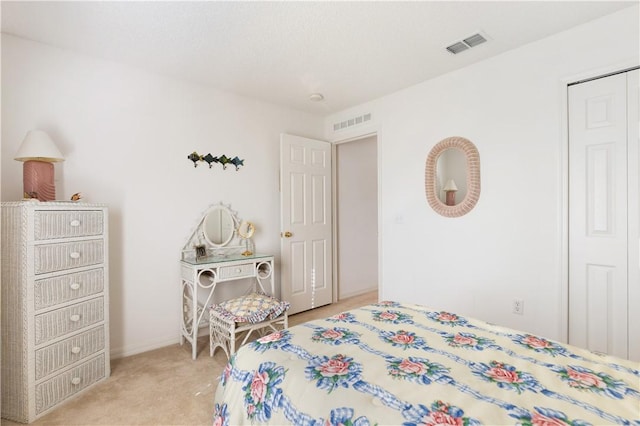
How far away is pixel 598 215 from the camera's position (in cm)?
217

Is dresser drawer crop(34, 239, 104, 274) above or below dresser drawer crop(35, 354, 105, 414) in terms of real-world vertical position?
above

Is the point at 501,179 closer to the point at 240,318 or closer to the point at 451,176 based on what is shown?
the point at 451,176

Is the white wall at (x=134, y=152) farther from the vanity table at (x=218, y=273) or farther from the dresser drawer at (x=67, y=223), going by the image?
the dresser drawer at (x=67, y=223)

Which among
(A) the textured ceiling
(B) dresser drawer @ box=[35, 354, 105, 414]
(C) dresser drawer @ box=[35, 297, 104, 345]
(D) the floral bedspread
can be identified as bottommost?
(B) dresser drawer @ box=[35, 354, 105, 414]

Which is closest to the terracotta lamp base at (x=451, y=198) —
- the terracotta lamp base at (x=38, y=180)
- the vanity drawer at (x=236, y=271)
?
the vanity drawer at (x=236, y=271)

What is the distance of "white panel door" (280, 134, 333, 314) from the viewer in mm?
3627

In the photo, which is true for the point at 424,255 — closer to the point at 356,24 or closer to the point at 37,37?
the point at 356,24

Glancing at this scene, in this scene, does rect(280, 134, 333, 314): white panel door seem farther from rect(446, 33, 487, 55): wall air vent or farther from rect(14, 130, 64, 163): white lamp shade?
rect(14, 130, 64, 163): white lamp shade

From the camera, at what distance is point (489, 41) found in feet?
7.78

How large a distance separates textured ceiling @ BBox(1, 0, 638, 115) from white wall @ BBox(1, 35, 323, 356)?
7.5 inches

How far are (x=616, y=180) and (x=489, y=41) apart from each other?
1279 millimetres

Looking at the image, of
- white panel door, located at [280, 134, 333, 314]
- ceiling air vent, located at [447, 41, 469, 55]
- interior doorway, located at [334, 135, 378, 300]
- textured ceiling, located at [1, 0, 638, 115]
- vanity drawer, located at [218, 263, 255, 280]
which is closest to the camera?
textured ceiling, located at [1, 0, 638, 115]

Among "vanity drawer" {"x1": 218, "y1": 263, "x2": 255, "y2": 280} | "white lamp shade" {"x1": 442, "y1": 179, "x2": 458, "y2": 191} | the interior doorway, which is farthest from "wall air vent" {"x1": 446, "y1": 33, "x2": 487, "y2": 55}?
"vanity drawer" {"x1": 218, "y1": 263, "x2": 255, "y2": 280}

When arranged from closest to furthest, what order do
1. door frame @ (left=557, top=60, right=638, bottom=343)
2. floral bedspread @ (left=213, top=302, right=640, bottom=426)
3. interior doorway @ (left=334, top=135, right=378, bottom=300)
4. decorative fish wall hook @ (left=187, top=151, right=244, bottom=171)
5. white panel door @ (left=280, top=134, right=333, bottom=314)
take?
floral bedspread @ (left=213, top=302, right=640, bottom=426) → door frame @ (left=557, top=60, right=638, bottom=343) → decorative fish wall hook @ (left=187, top=151, right=244, bottom=171) → white panel door @ (left=280, top=134, right=333, bottom=314) → interior doorway @ (left=334, top=135, right=378, bottom=300)
